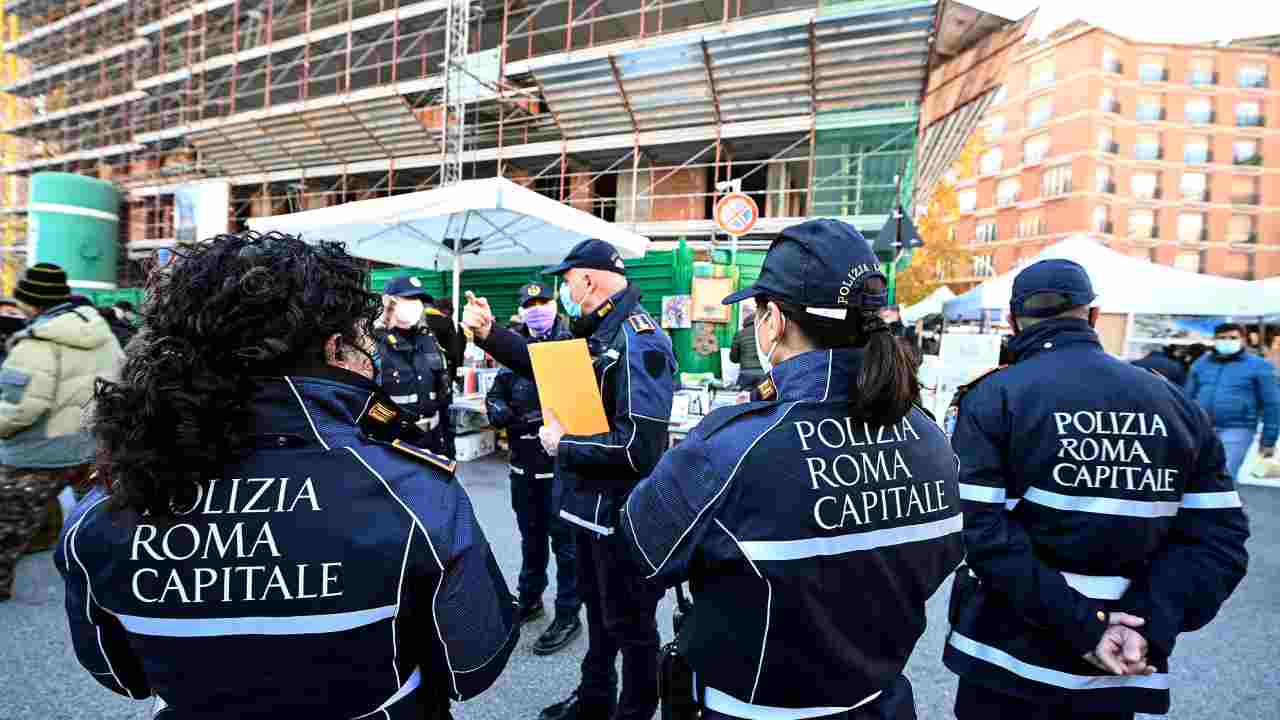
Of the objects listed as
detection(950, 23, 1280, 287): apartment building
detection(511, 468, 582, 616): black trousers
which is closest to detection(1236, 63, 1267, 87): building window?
detection(950, 23, 1280, 287): apartment building

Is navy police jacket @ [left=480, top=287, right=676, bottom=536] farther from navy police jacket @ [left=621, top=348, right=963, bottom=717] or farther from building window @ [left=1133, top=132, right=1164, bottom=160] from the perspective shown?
building window @ [left=1133, top=132, right=1164, bottom=160]

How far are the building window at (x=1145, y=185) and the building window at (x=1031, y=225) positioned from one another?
5164 mm

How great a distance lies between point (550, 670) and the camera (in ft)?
10.6

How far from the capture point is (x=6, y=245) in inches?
1143

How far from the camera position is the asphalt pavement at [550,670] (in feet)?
9.60

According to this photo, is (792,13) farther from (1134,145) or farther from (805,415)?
(1134,145)

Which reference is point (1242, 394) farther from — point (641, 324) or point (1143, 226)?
Result: point (1143, 226)

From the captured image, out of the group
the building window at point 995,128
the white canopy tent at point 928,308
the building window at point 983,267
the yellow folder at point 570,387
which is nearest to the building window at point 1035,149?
the building window at point 995,128

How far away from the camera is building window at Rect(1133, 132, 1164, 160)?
40.2 m

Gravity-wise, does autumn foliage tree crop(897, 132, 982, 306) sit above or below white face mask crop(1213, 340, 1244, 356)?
above

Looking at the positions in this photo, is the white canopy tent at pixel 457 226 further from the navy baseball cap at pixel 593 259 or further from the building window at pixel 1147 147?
the building window at pixel 1147 147

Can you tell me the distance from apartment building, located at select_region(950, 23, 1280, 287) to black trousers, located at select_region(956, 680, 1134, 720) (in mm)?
45396

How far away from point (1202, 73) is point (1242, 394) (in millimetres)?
48238

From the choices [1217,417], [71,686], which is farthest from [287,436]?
[1217,417]
